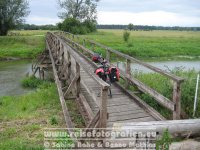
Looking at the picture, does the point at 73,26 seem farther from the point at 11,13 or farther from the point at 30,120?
the point at 30,120

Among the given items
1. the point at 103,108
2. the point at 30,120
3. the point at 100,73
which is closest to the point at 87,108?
the point at 100,73

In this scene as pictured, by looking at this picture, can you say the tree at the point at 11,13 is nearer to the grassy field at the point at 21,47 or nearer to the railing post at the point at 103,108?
the grassy field at the point at 21,47

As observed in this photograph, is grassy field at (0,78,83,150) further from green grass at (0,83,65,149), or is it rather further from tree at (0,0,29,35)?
tree at (0,0,29,35)

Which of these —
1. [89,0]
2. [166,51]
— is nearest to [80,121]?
[166,51]

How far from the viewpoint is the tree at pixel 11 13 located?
154ft

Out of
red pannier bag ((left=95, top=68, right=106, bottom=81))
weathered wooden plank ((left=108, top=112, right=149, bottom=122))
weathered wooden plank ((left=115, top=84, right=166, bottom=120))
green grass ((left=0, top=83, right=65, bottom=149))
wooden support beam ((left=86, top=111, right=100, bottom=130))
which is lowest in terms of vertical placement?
green grass ((left=0, top=83, right=65, bottom=149))

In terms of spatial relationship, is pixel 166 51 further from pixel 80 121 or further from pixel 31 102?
pixel 80 121

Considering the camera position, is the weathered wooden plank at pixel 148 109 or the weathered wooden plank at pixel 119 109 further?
the weathered wooden plank at pixel 119 109

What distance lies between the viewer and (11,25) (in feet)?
160

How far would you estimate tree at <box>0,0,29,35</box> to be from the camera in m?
46.9

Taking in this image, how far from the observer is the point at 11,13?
47719 mm

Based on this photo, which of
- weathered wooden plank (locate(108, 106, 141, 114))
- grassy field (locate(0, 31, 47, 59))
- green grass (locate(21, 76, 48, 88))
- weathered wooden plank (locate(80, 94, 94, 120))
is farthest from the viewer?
grassy field (locate(0, 31, 47, 59))

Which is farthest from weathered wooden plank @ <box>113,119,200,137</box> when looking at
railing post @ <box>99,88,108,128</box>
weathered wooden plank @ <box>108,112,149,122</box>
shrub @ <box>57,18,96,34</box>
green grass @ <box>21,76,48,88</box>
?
shrub @ <box>57,18,96,34</box>

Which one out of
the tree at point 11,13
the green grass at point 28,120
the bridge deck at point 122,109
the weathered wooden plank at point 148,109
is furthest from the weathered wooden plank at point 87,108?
the tree at point 11,13
